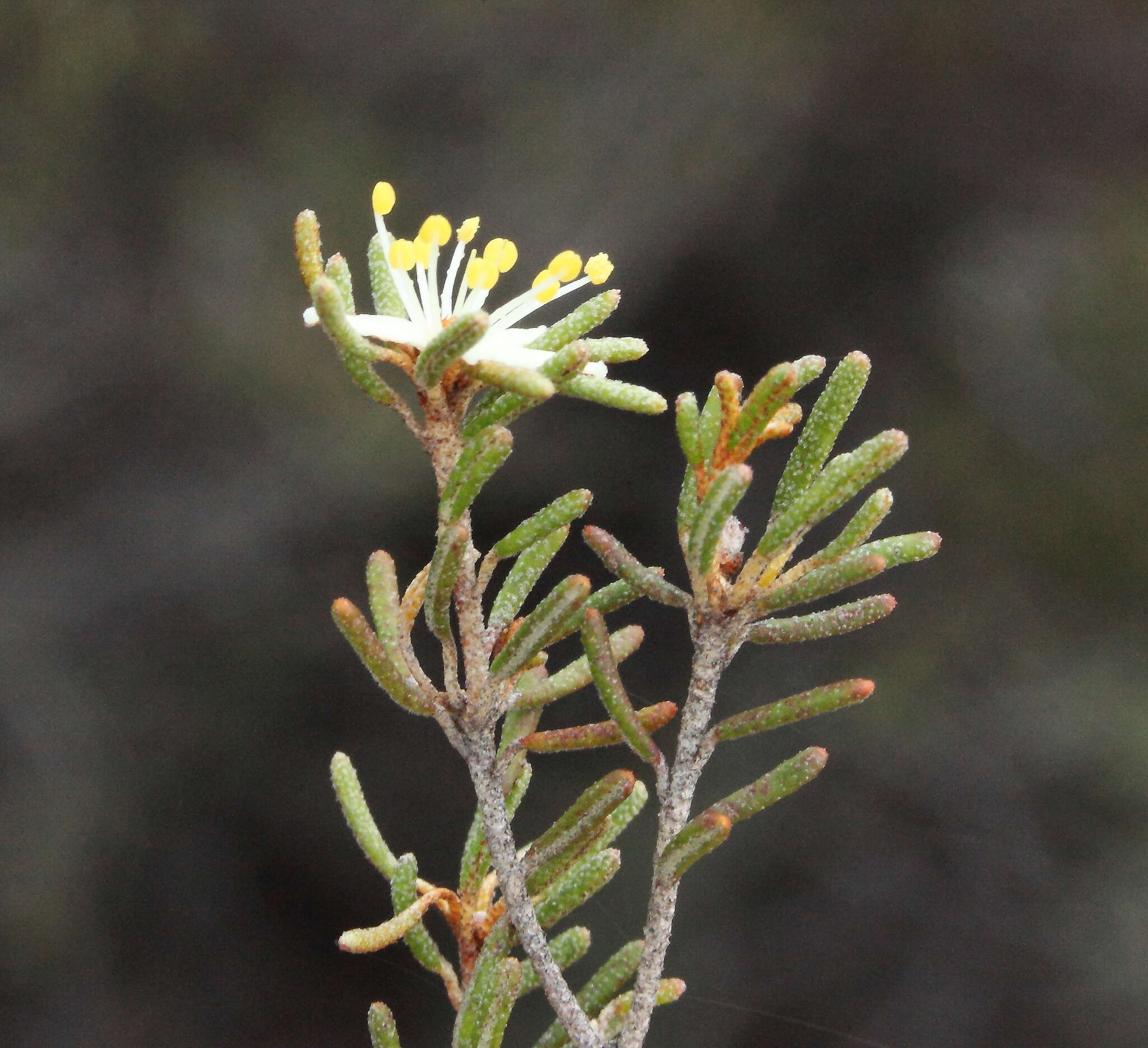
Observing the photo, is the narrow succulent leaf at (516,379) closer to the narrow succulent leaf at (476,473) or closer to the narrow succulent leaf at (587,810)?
the narrow succulent leaf at (476,473)

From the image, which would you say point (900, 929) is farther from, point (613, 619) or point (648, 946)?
point (648, 946)

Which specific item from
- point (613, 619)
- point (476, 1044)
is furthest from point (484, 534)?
point (476, 1044)

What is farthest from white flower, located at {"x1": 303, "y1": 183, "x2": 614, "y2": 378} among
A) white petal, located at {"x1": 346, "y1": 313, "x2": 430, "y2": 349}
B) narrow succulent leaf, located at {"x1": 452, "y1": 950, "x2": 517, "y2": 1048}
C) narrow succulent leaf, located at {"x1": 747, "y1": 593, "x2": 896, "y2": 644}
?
narrow succulent leaf, located at {"x1": 452, "y1": 950, "x2": 517, "y2": 1048}

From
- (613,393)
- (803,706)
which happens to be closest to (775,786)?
(803,706)

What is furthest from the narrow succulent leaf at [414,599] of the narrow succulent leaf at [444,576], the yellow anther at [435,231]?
the yellow anther at [435,231]

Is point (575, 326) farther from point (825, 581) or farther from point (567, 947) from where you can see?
point (567, 947)

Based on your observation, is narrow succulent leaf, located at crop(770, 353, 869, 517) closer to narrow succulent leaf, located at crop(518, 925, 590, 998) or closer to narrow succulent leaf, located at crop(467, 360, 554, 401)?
narrow succulent leaf, located at crop(467, 360, 554, 401)
